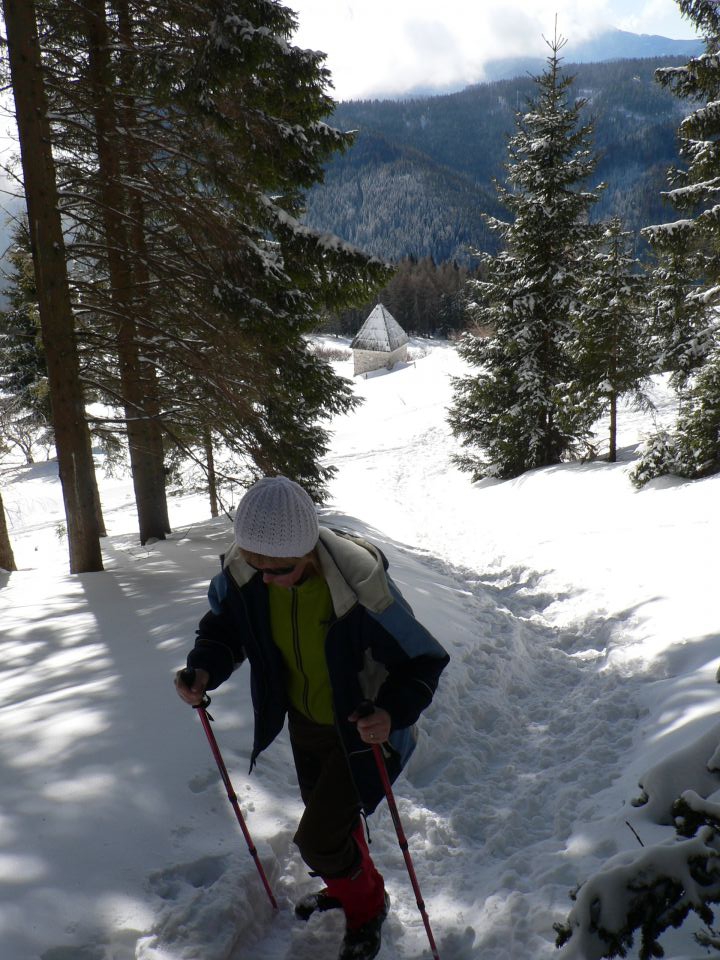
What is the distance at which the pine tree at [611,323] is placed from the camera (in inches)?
597

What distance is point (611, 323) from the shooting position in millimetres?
15156

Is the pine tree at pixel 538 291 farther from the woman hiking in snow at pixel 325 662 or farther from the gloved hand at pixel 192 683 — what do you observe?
the gloved hand at pixel 192 683

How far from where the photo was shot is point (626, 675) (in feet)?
17.3

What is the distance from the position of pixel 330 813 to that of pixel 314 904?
2.32ft

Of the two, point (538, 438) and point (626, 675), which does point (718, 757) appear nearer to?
point (626, 675)

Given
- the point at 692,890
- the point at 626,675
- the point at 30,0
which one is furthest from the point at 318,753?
the point at 30,0

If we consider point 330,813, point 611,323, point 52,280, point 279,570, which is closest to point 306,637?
point 279,570

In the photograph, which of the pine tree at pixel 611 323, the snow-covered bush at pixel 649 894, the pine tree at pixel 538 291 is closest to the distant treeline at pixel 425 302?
the pine tree at pixel 538 291

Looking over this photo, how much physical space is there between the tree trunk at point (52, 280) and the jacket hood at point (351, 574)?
237 inches

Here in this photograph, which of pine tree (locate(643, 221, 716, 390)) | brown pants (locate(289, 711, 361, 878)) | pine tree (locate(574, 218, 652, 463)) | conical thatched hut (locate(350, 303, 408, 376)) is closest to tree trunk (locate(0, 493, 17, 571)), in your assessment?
brown pants (locate(289, 711, 361, 878))

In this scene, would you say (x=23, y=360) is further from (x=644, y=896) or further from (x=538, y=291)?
(x=644, y=896)

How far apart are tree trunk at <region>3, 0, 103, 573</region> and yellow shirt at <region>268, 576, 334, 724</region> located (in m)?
5.83

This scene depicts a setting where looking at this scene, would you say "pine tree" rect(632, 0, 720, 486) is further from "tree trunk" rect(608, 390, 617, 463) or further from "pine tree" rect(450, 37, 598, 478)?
"pine tree" rect(450, 37, 598, 478)

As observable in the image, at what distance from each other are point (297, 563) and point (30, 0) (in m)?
7.71
